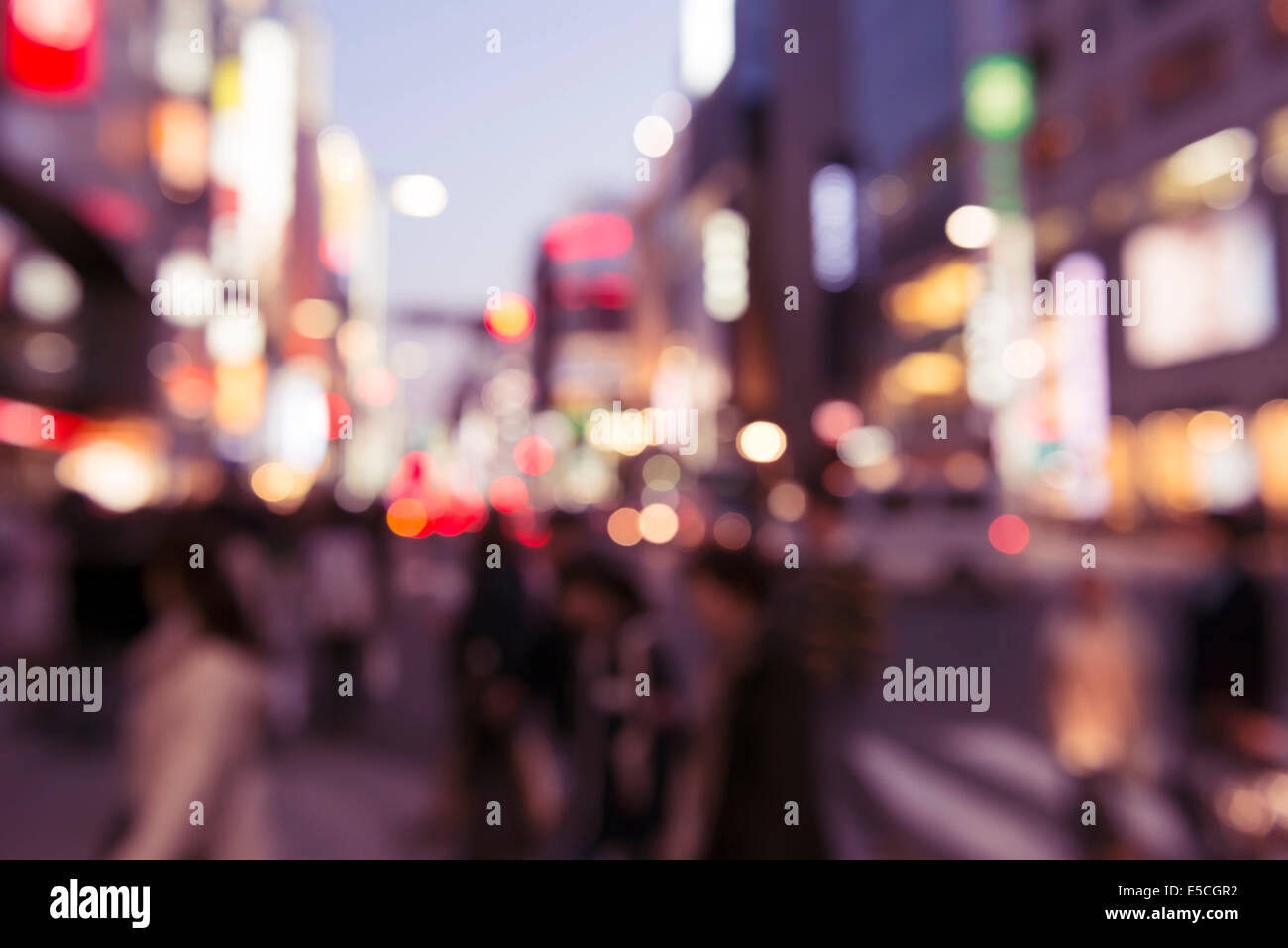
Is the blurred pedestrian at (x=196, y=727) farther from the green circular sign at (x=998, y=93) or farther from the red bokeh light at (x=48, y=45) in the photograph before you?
the green circular sign at (x=998, y=93)

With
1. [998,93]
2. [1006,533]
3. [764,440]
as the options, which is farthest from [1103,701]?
[998,93]

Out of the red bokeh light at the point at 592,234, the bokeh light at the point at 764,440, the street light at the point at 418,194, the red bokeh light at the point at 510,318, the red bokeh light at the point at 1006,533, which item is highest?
the red bokeh light at the point at 592,234

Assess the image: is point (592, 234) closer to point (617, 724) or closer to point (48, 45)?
point (48, 45)

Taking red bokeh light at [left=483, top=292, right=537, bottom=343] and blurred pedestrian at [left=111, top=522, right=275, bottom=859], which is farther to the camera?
red bokeh light at [left=483, top=292, right=537, bottom=343]

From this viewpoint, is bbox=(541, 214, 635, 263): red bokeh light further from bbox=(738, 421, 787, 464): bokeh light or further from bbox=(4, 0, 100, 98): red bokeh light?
bbox=(4, 0, 100, 98): red bokeh light

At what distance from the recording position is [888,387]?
129 ft

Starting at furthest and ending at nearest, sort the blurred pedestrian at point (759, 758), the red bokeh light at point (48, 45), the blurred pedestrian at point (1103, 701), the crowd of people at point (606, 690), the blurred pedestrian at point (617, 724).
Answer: the red bokeh light at point (48, 45), the blurred pedestrian at point (1103, 701), the blurred pedestrian at point (617, 724), the blurred pedestrian at point (759, 758), the crowd of people at point (606, 690)

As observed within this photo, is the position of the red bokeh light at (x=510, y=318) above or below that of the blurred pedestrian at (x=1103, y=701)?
above

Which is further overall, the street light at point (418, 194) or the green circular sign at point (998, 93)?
the green circular sign at point (998, 93)

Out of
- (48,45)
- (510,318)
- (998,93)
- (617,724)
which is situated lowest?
(617,724)

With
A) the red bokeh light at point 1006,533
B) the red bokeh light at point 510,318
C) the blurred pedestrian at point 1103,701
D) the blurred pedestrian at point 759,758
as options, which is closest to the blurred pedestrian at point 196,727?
the blurred pedestrian at point 759,758

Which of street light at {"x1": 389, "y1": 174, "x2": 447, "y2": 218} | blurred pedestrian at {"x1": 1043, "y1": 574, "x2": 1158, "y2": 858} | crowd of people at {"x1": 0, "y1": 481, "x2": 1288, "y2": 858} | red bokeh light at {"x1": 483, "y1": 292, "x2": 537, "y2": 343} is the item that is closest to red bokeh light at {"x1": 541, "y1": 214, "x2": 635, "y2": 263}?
street light at {"x1": 389, "y1": 174, "x2": 447, "y2": 218}
